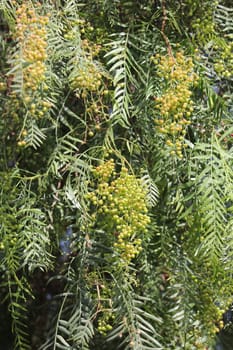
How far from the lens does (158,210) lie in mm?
2049

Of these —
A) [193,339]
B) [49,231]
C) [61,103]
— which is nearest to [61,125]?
[61,103]

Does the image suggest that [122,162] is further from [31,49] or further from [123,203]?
[31,49]

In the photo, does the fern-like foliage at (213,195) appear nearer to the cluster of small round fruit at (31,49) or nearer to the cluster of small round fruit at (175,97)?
the cluster of small round fruit at (175,97)

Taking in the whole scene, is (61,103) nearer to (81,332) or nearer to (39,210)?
(39,210)

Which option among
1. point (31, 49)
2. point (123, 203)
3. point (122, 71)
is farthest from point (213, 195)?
point (31, 49)

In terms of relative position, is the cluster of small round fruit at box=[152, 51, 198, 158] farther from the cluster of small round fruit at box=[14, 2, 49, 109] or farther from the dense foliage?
the cluster of small round fruit at box=[14, 2, 49, 109]

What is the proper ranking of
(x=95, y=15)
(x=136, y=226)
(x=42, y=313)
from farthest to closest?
(x=42, y=313)
(x=95, y=15)
(x=136, y=226)

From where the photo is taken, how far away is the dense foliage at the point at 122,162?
1672 mm

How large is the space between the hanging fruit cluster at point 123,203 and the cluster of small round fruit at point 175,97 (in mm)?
139

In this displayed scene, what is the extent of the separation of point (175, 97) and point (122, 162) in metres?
0.23

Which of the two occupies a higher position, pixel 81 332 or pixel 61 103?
pixel 61 103

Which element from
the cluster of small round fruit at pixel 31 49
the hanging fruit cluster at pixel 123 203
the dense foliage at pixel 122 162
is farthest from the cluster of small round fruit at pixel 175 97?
the cluster of small round fruit at pixel 31 49

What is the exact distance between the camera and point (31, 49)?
148cm

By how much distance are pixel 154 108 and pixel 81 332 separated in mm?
608
